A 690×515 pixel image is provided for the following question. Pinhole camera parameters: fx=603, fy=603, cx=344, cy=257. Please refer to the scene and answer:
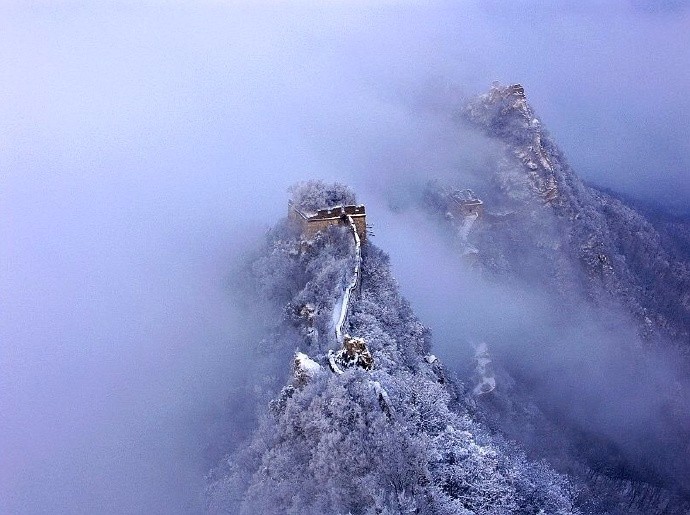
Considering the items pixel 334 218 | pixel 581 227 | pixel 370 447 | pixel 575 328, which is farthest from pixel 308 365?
pixel 581 227

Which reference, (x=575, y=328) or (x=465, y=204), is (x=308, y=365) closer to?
(x=465, y=204)

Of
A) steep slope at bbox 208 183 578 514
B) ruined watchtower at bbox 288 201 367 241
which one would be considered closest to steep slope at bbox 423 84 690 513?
ruined watchtower at bbox 288 201 367 241

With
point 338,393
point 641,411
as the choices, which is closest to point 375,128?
point 641,411

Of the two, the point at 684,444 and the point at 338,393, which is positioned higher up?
the point at 684,444

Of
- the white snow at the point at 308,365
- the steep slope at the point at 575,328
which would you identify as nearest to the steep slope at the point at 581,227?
the steep slope at the point at 575,328

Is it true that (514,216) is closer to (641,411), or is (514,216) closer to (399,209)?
(399,209)

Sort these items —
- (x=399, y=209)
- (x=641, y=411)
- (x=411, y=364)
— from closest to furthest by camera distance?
(x=411, y=364) → (x=641, y=411) → (x=399, y=209)

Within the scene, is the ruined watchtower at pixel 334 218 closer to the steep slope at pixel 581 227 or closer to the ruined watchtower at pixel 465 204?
the ruined watchtower at pixel 465 204

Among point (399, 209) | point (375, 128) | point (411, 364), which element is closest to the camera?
point (411, 364)
